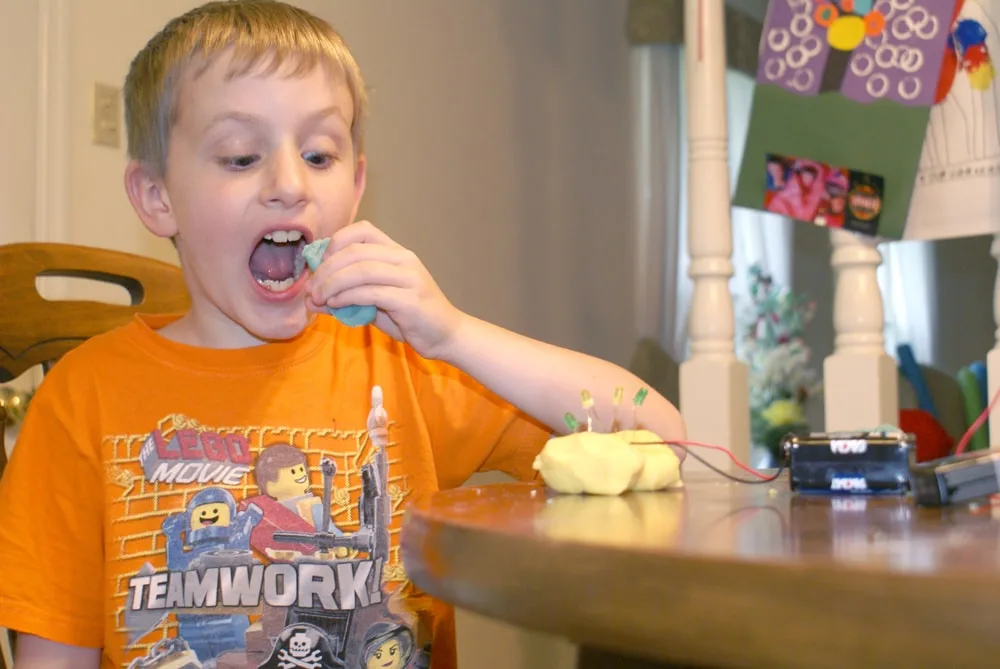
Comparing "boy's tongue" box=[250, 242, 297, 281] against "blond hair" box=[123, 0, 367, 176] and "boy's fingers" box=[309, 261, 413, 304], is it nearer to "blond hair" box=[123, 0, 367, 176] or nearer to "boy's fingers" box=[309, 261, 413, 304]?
"blond hair" box=[123, 0, 367, 176]

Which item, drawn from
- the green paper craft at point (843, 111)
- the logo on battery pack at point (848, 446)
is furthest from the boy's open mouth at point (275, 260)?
the green paper craft at point (843, 111)

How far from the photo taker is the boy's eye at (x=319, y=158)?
953mm

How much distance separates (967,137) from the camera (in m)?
1.34

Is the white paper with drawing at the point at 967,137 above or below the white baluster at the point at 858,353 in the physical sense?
above

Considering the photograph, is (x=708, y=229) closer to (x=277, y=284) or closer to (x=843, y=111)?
(x=843, y=111)


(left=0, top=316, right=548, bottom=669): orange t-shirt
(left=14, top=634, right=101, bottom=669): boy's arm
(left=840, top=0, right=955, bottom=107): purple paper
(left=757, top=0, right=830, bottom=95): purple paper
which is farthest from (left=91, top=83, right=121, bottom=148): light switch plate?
(left=840, top=0, right=955, bottom=107): purple paper

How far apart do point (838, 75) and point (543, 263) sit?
40.7 inches

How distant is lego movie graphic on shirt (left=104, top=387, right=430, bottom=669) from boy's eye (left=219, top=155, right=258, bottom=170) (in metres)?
0.24

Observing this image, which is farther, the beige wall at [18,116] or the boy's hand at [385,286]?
the beige wall at [18,116]

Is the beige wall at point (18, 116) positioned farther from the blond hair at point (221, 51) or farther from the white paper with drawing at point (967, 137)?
the white paper with drawing at point (967, 137)

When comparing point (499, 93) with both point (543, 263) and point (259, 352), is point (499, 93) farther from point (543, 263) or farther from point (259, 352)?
point (259, 352)

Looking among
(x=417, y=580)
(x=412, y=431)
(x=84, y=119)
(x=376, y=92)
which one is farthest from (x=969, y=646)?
(x=376, y=92)

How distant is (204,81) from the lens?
0.96 m

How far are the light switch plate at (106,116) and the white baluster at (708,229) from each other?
31.7 inches
